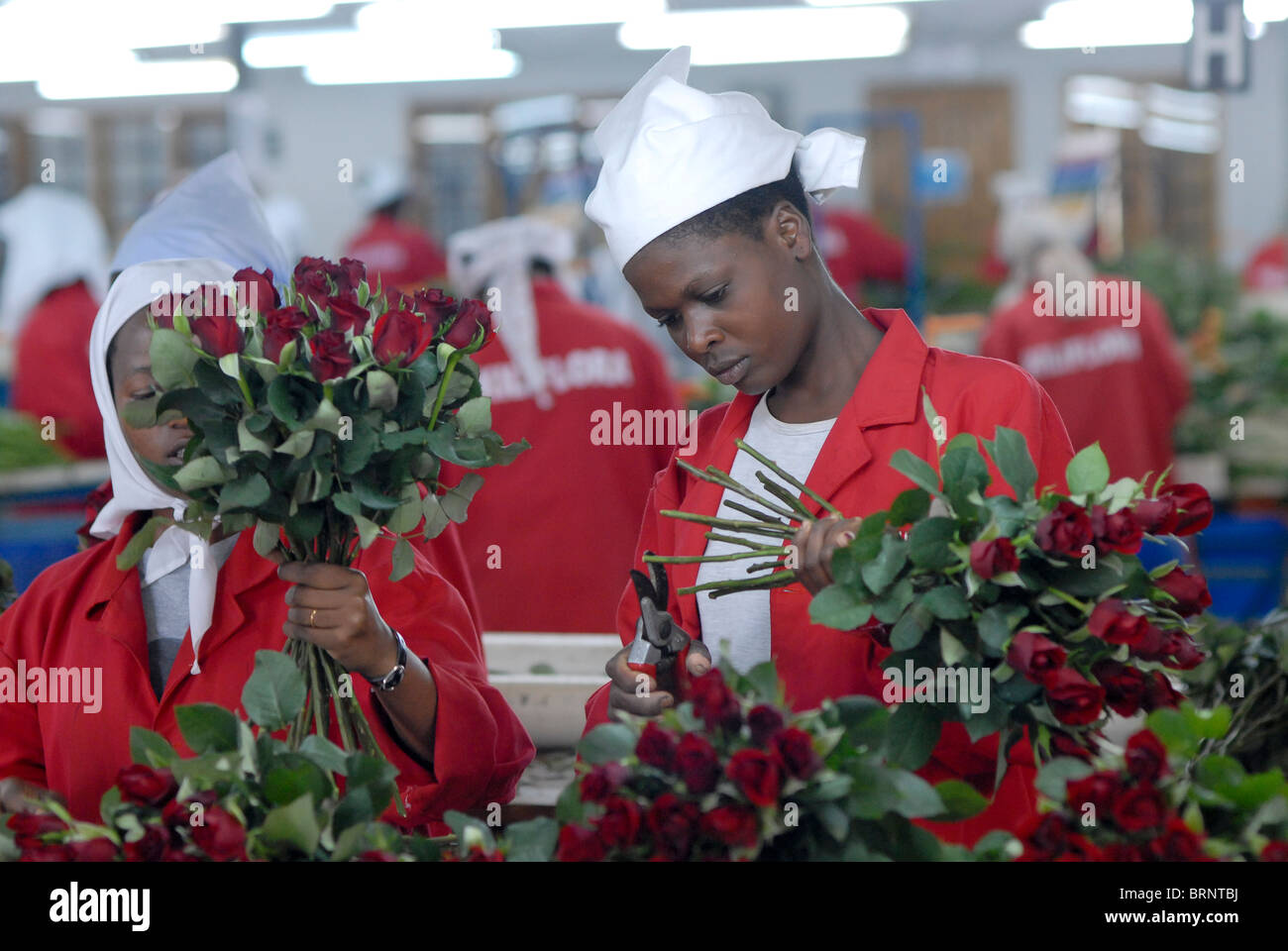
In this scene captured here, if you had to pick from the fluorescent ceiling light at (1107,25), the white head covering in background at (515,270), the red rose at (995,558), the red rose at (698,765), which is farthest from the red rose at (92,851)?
the fluorescent ceiling light at (1107,25)

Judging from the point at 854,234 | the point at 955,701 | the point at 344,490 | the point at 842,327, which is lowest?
the point at 955,701

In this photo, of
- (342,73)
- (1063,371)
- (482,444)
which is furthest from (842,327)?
(342,73)

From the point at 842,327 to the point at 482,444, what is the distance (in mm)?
481

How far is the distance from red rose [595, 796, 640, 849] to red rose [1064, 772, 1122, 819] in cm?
33

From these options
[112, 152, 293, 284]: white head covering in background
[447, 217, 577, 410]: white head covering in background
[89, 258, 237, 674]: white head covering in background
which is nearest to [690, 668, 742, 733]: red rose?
[89, 258, 237, 674]: white head covering in background

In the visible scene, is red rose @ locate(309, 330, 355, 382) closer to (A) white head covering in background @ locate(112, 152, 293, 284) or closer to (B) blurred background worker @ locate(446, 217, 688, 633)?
(A) white head covering in background @ locate(112, 152, 293, 284)

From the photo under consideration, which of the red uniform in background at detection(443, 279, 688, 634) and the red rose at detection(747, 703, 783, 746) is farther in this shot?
the red uniform in background at detection(443, 279, 688, 634)

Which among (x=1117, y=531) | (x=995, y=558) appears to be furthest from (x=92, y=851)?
(x=1117, y=531)

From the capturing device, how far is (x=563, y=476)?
2883 millimetres

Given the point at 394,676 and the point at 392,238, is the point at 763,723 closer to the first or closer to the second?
the point at 394,676

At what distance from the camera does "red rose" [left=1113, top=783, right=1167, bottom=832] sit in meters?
1.03

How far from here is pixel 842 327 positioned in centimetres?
161

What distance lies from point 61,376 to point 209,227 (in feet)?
12.4
